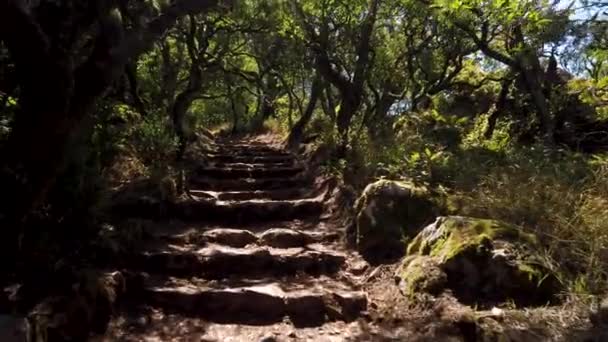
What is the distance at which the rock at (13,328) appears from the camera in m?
2.88

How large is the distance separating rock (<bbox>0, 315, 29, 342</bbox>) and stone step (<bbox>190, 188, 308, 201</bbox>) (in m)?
5.01

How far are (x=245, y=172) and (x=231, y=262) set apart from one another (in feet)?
14.7

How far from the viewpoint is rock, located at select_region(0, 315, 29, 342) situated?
2.88 metres

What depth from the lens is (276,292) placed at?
193 inches

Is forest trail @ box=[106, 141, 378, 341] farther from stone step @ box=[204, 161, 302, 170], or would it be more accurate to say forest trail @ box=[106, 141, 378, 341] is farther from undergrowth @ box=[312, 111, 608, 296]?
stone step @ box=[204, 161, 302, 170]

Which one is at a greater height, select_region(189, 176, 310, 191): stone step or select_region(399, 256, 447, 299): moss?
select_region(189, 176, 310, 191): stone step

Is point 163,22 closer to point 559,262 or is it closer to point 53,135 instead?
point 53,135

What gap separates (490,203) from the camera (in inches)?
214

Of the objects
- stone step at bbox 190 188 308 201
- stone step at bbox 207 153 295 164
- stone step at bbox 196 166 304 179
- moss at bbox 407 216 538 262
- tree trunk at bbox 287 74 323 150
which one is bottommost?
moss at bbox 407 216 538 262

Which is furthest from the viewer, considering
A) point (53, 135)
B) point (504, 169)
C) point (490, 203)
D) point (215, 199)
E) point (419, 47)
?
point (419, 47)

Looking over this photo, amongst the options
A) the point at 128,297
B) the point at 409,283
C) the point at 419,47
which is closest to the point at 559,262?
the point at 409,283

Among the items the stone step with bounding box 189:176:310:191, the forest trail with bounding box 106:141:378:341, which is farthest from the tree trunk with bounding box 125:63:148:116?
the forest trail with bounding box 106:141:378:341

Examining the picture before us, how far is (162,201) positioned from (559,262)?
518 centimetres

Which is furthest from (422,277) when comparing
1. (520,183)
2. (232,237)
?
(232,237)
